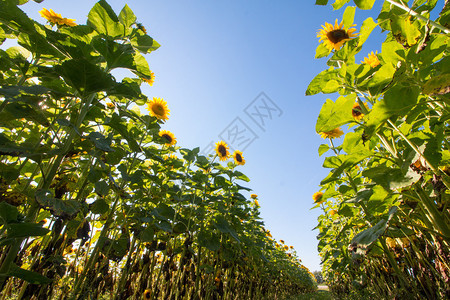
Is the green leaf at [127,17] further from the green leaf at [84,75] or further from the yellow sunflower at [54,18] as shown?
the yellow sunflower at [54,18]

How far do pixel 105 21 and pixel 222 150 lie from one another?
282cm

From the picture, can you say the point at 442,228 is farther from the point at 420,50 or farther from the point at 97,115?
the point at 97,115

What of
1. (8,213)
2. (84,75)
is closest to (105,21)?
(84,75)

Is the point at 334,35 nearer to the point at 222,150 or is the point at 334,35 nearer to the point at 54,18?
the point at 54,18

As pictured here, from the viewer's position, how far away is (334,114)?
985 mm

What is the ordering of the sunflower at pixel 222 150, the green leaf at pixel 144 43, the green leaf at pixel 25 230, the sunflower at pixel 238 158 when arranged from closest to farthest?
the green leaf at pixel 25 230
the green leaf at pixel 144 43
the sunflower at pixel 238 158
the sunflower at pixel 222 150

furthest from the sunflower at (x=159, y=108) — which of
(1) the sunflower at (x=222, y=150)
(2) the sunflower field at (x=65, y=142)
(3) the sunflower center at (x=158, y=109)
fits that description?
(1) the sunflower at (x=222, y=150)

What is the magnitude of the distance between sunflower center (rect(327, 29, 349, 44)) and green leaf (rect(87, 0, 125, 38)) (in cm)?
135

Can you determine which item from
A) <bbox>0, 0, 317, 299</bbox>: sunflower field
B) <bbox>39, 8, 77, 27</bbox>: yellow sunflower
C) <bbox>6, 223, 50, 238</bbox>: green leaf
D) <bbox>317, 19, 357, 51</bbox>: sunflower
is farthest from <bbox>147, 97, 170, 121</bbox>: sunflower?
<bbox>6, 223, 50, 238</bbox>: green leaf

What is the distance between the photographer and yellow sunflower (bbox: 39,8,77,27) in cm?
176

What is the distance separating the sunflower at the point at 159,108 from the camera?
8.59ft

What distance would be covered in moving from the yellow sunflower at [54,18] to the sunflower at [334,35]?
6.41 feet

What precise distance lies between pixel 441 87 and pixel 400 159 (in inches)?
17.6

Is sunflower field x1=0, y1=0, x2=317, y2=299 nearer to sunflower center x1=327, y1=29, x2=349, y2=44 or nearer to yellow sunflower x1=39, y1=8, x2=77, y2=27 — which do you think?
yellow sunflower x1=39, y1=8, x2=77, y2=27
